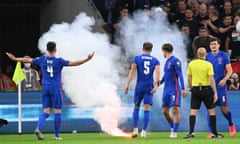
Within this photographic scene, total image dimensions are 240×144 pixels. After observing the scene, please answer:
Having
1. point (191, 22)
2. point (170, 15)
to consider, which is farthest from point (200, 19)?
point (170, 15)

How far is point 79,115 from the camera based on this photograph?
21.9m

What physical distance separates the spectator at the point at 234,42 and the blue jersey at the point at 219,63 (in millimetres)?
5113

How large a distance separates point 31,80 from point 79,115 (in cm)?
189

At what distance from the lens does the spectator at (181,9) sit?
2431 cm

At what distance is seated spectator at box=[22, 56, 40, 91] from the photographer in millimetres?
22516

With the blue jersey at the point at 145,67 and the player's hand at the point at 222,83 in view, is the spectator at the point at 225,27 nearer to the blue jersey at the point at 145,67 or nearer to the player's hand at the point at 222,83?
the player's hand at the point at 222,83

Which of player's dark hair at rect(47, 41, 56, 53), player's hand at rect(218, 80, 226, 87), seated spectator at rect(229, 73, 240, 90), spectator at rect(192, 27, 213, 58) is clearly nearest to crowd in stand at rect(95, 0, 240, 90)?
seated spectator at rect(229, 73, 240, 90)

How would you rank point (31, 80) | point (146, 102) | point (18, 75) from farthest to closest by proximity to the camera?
point (31, 80) → point (18, 75) → point (146, 102)

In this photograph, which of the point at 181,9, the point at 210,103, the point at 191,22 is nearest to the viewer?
the point at 210,103

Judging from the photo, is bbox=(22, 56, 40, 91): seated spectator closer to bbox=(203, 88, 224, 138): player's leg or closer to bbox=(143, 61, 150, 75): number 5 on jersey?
bbox=(143, 61, 150, 75): number 5 on jersey

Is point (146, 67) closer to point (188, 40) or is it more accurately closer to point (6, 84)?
point (188, 40)

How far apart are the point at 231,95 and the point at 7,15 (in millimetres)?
11774

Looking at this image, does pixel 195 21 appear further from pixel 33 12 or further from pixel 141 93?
pixel 33 12

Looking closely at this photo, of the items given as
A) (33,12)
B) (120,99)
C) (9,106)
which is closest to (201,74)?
(120,99)
